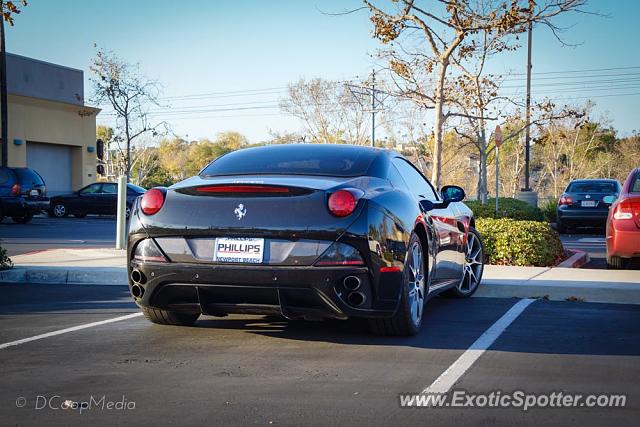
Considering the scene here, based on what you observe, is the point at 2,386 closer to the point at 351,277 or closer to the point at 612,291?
the point at 351,277

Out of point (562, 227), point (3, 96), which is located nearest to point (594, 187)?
point (562, 227)

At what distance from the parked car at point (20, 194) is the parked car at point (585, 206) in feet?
48.2

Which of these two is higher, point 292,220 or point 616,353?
point 292,220

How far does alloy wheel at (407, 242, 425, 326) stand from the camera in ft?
Answer: 19.5

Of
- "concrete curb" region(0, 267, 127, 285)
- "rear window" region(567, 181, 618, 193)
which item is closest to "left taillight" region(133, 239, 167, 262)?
"concrete curb" region(0, 267, 127, 285)

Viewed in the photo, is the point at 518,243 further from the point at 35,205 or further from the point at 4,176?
the point at 4,176

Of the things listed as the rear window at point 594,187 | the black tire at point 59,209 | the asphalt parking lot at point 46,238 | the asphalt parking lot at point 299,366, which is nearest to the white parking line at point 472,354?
the asphalt parking lot at point 299,366

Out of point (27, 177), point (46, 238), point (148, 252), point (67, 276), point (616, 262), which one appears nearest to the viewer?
point (148, 252)

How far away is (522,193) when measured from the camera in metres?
31.8

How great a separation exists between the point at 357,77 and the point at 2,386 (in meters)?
21.5

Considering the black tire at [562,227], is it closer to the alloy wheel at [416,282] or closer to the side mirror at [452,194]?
the side mirror at [452,194]

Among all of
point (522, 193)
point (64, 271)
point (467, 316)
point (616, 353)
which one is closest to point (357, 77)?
point (522, 193)

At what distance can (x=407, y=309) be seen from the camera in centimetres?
576

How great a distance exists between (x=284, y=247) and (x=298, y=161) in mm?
1217
